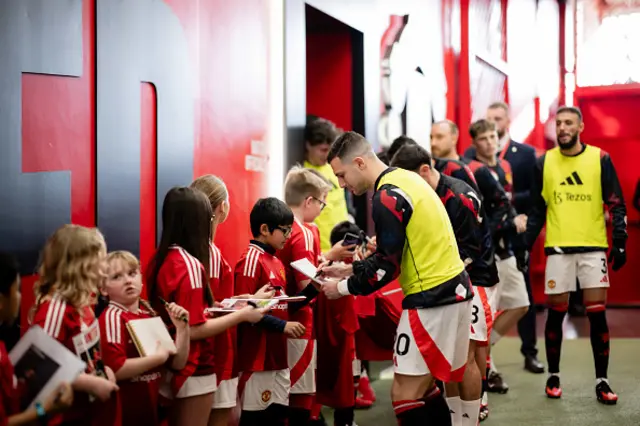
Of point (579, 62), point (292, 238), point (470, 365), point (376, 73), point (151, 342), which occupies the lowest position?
point (470, 365)

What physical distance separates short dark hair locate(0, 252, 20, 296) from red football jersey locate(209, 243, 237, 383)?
1.02 m

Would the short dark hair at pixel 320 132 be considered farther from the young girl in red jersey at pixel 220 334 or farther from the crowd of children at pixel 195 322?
the young girl in red jersey at pixel 220 334

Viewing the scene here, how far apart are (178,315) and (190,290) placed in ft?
0.43

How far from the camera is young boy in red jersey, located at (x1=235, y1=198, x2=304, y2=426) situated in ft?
12.4

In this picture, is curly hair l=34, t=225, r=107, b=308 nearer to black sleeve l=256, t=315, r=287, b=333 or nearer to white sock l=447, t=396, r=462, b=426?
black sleeve l=256, t=315, r=287, b=333

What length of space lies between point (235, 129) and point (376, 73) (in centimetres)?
285

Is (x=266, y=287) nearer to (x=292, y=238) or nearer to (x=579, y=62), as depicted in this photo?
(x=292, y=238)

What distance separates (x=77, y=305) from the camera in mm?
2578

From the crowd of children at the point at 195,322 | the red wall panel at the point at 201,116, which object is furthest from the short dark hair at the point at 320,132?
the crowd of children at the point at 195,322

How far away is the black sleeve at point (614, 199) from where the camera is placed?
5.38 metres

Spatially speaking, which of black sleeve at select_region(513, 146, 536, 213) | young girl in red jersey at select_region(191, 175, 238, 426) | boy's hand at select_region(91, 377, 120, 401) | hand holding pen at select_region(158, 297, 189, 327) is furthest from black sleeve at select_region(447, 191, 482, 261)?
black sleeve at select_region(513, 146, 536, 213)

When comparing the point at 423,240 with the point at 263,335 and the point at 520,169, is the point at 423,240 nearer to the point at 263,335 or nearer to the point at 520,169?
the point at 263,335

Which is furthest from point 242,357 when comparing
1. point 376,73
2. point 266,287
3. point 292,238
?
point 376,73

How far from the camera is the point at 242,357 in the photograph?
3.79m
